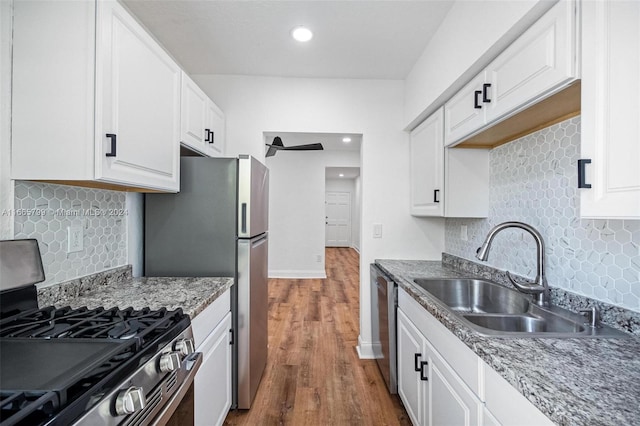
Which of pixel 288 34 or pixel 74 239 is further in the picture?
pixel 288 34

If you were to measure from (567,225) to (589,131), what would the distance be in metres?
0.64

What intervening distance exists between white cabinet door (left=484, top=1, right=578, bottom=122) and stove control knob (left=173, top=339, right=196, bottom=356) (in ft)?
5.10

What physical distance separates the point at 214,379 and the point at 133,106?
1.35 m

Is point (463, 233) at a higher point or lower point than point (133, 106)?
lower

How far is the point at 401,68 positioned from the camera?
2453 millimetres

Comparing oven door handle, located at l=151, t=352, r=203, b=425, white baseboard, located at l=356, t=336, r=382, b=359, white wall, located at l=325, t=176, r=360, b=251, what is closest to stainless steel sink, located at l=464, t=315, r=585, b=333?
oven door handle, located at l=151, t=352, r=203, b=425

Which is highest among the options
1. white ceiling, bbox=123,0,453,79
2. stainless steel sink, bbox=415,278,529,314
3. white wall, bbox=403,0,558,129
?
white ceiling, bbox=123,0,453,79

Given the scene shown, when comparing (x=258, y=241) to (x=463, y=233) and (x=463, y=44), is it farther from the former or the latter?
(x=463, y=44)

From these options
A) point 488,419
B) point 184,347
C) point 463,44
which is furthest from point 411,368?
point 463,44

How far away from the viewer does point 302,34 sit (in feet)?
6.54

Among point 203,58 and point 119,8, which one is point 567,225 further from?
point 203,58

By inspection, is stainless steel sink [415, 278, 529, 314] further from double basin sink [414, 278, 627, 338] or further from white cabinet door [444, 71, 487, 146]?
white cabinet door [444, 71, 487, 146]

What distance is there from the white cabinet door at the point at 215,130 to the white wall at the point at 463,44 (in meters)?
1.54

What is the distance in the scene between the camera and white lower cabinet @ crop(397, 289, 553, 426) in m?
0.85
